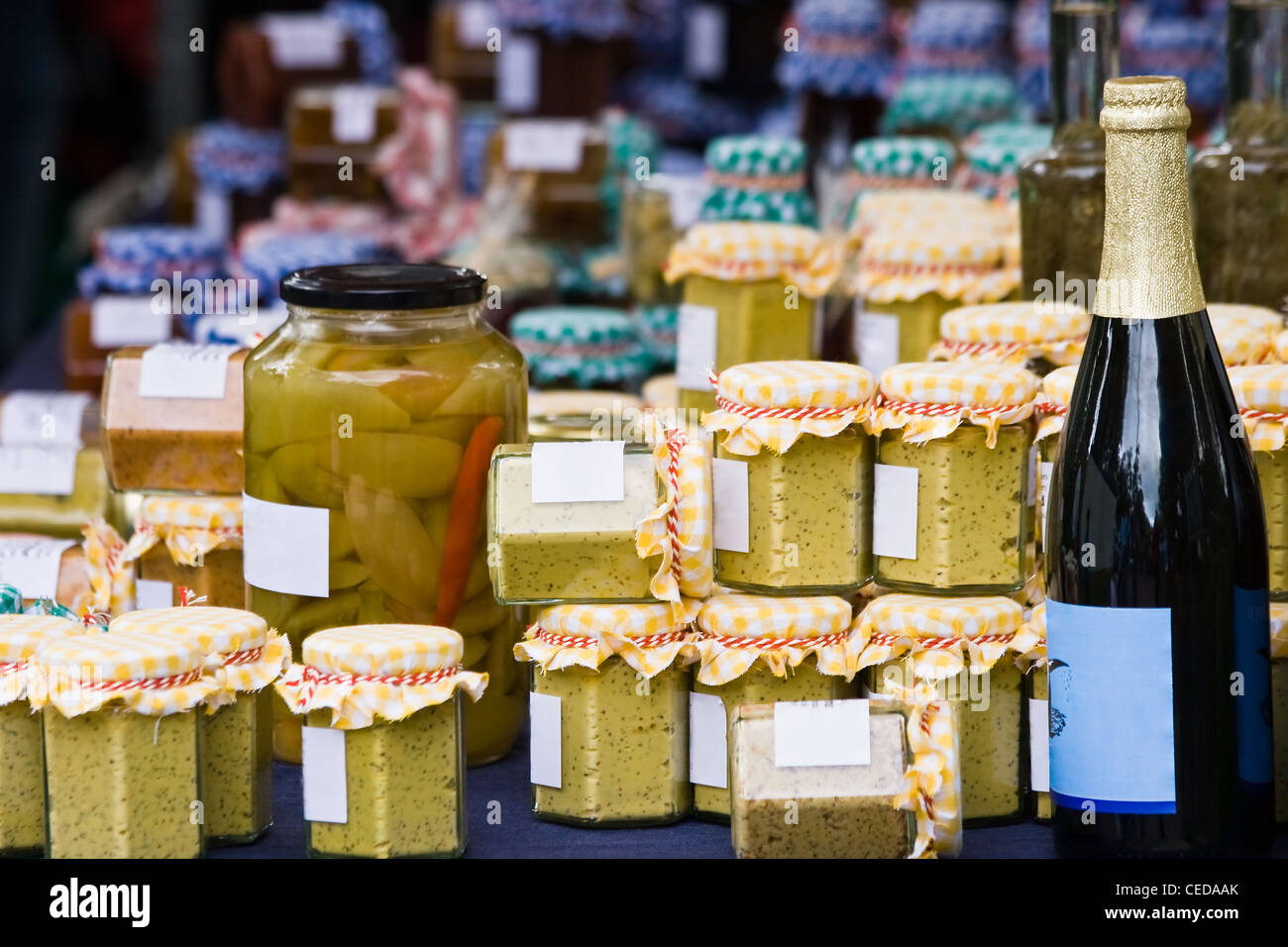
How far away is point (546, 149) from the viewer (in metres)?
3.14

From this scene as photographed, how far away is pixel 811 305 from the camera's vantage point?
1.91 m

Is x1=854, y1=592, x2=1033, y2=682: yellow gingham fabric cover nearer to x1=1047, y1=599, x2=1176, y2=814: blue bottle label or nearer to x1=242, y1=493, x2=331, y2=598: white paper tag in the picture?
x1=1047, y1=599, x2=1176, y2=814: blue bottle label

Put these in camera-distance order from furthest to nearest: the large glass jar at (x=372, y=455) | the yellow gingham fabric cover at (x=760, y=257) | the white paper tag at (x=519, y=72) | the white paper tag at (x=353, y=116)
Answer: the white paper tag at (x=519, y=72), the white paper tag at (x=353, y=116), the yellow gingham fabric cover at (x=760, y=257), the large glass jar at (x=372, y=455)

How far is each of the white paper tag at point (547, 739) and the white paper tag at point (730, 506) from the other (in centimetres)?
18

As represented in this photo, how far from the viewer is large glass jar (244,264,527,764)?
147cm

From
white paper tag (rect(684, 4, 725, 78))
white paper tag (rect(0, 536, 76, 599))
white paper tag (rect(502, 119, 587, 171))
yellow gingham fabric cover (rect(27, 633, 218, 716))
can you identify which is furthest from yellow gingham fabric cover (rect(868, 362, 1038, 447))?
white paper tag (rect(684, 4, 725, 78))

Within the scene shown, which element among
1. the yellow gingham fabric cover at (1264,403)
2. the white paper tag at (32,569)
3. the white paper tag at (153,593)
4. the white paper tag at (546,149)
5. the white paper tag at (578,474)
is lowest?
the white paper tag at (153,593)

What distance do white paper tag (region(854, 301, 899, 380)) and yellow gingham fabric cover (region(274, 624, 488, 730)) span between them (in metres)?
0.72

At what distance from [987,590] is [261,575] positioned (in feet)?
1.98

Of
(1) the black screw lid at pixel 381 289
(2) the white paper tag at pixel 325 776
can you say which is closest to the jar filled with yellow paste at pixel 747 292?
(1) the black screw lid at pixel 381 289

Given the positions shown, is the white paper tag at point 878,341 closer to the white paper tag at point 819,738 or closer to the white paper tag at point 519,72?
the white paper tag at point 819,738

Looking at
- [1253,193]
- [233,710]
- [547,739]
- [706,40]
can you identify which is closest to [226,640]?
[233,710]

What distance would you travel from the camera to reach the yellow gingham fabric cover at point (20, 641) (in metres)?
1.31
